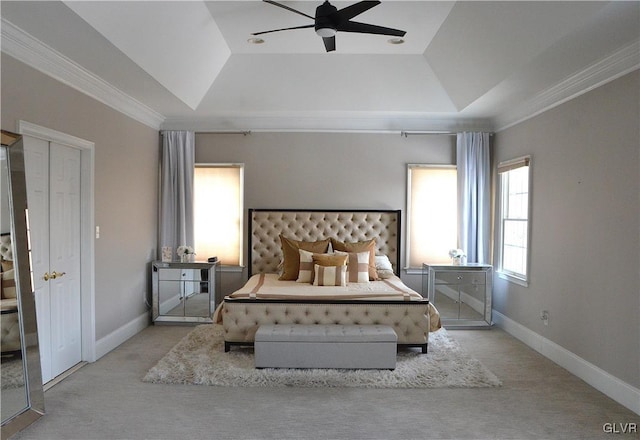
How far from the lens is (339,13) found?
317 centimetres

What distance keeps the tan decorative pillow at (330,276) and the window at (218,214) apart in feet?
5.52

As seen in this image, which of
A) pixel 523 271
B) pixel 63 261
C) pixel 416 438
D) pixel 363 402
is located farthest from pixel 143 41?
pixel 523 271

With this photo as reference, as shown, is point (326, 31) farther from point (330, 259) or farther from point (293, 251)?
point (293, 251)

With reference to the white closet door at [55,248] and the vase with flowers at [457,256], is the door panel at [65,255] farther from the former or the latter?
the vase with flowers at [457,256]

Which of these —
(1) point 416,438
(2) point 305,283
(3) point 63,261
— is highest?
(3) point 63,261

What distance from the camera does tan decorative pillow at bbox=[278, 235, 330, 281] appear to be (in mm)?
5664

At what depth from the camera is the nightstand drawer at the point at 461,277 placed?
5860 millimetres

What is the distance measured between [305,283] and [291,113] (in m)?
2.39

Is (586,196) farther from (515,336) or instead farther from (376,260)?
(376,260)

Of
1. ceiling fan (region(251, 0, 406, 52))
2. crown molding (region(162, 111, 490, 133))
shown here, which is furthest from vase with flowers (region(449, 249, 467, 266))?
ceiling fan (region(251, 0, 406, 52))

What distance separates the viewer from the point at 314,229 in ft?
20.7

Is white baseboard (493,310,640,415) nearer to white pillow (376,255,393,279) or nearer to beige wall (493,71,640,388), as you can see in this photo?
beige wall (493,71,640,388)

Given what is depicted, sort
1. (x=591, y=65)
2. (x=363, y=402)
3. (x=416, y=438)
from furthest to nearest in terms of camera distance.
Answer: (x=591, y=65) → (x=363, y=402) → (x=416, y=438)

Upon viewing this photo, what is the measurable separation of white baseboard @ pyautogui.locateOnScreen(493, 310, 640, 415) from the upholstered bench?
1717 millimetres
